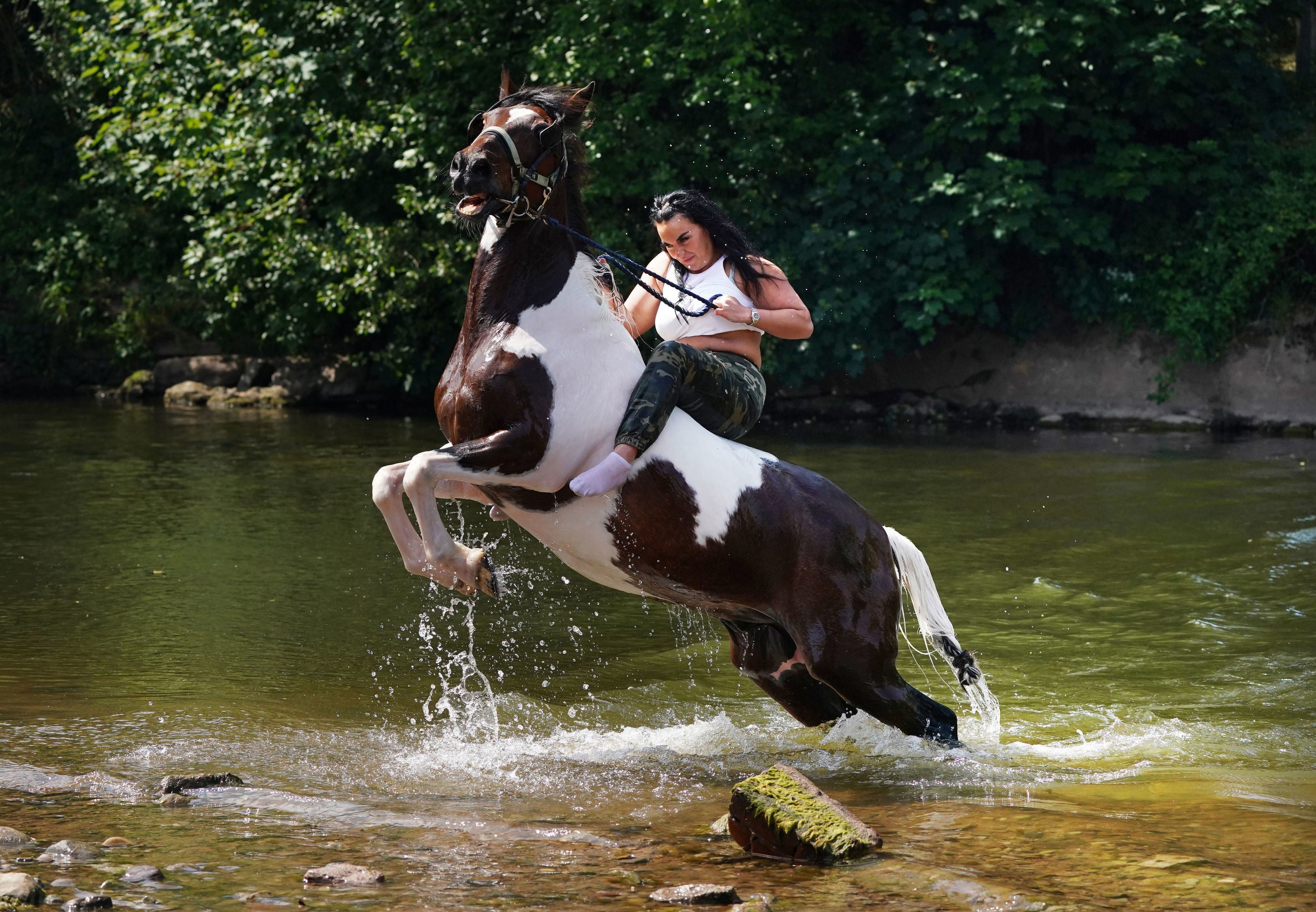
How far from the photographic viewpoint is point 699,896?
9.73 feet

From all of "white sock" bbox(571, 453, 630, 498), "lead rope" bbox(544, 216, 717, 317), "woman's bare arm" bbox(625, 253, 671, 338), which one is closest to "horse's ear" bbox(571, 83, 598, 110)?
"lead rope" bbox(544, 216, 717, 317)

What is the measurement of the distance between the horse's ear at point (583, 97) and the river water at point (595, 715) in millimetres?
1959

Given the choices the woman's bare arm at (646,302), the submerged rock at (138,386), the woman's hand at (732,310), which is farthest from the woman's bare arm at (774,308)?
the submerged rock at (138,386)

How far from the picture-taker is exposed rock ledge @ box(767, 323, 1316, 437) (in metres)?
15.9

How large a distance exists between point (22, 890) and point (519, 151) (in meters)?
2.43

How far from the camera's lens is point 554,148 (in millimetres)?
4340

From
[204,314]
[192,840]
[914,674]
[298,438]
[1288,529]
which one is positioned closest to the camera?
[192,840]

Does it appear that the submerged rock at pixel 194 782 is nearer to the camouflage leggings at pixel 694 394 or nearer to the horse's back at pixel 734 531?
the horse's back at pixel 734 531

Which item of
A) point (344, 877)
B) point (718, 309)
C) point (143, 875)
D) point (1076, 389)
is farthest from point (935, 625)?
point (1076, 389)

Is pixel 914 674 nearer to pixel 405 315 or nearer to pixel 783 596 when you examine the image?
pixel 783 596

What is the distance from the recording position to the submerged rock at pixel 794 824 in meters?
3.33

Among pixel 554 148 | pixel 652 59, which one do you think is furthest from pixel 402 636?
pixel 652 59

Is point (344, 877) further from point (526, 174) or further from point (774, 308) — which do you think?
point (774, 308)

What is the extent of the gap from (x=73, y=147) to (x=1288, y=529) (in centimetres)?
1899
